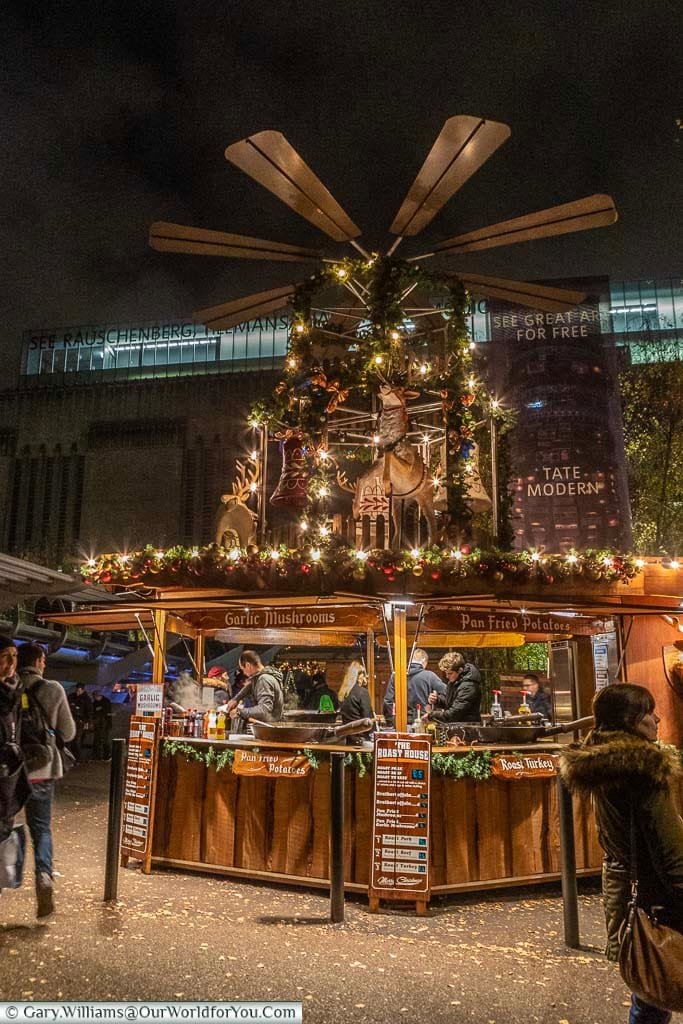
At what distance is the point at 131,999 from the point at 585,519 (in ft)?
41.7

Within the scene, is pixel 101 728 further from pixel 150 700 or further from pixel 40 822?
pixel 40 822

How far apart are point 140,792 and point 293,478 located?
400cm

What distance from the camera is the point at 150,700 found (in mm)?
8531

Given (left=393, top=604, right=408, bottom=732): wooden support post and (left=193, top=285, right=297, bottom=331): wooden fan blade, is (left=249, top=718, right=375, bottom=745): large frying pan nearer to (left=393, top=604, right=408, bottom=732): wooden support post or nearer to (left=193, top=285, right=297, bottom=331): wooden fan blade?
(left=393, top=604, right=408, bottom=732): wooden support post

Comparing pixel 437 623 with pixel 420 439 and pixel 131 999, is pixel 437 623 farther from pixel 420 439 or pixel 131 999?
pixel 131 999

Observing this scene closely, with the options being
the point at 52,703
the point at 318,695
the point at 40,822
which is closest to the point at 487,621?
the point at 52,703

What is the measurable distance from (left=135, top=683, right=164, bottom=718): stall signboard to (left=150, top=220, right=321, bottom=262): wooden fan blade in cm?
480

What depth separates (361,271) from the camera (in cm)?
855

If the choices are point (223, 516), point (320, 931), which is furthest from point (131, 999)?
point (223, 516)

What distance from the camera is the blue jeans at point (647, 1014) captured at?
3262 mm

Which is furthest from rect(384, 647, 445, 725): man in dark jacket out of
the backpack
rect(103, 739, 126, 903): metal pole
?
the backpack

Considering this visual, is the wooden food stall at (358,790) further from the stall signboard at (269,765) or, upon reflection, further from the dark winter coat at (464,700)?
the dark winter coat at (464,700)

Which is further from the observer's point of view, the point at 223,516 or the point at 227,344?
the point at 227,344

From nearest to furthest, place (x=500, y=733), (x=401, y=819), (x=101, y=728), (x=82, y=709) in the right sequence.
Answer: (x=401, y=819) < (x=500, y=733) < (x=82, y=709) < (x=101, y=728)
